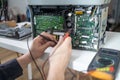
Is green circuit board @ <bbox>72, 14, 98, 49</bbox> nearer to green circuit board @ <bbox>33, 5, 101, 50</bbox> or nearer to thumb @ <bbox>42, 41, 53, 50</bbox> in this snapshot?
green circuit board @ <bbox>33, 5, 101, 50</bbox>

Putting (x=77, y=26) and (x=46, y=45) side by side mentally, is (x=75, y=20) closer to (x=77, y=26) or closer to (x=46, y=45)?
(x=77, y=26)

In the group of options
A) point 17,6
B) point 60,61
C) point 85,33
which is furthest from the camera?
point 17,6

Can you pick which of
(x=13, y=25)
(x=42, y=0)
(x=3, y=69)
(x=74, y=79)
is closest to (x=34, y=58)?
(x=3, y=69)

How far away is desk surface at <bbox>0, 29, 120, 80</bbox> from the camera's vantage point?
22.5 inches

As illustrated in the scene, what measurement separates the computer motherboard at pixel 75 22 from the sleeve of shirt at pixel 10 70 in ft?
0.71

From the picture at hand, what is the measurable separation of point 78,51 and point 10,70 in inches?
12.3

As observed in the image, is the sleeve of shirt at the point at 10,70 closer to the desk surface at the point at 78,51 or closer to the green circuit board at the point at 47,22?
the desk surface at the point at 78,51

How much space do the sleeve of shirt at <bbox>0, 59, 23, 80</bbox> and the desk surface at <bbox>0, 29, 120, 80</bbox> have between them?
0.27 feet

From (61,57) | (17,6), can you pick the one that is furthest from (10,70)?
(17,6)

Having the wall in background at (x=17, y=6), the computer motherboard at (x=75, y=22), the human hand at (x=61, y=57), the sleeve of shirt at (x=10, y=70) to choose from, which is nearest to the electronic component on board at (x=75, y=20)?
the computer motherboard at (x=75, y=22)

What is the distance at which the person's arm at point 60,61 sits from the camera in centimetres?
49

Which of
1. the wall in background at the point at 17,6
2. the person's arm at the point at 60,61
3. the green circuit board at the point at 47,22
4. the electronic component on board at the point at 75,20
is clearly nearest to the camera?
the person's arm at the point at 60,61

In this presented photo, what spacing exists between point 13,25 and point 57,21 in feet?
1.77

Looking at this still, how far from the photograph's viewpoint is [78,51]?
0.68 meters
